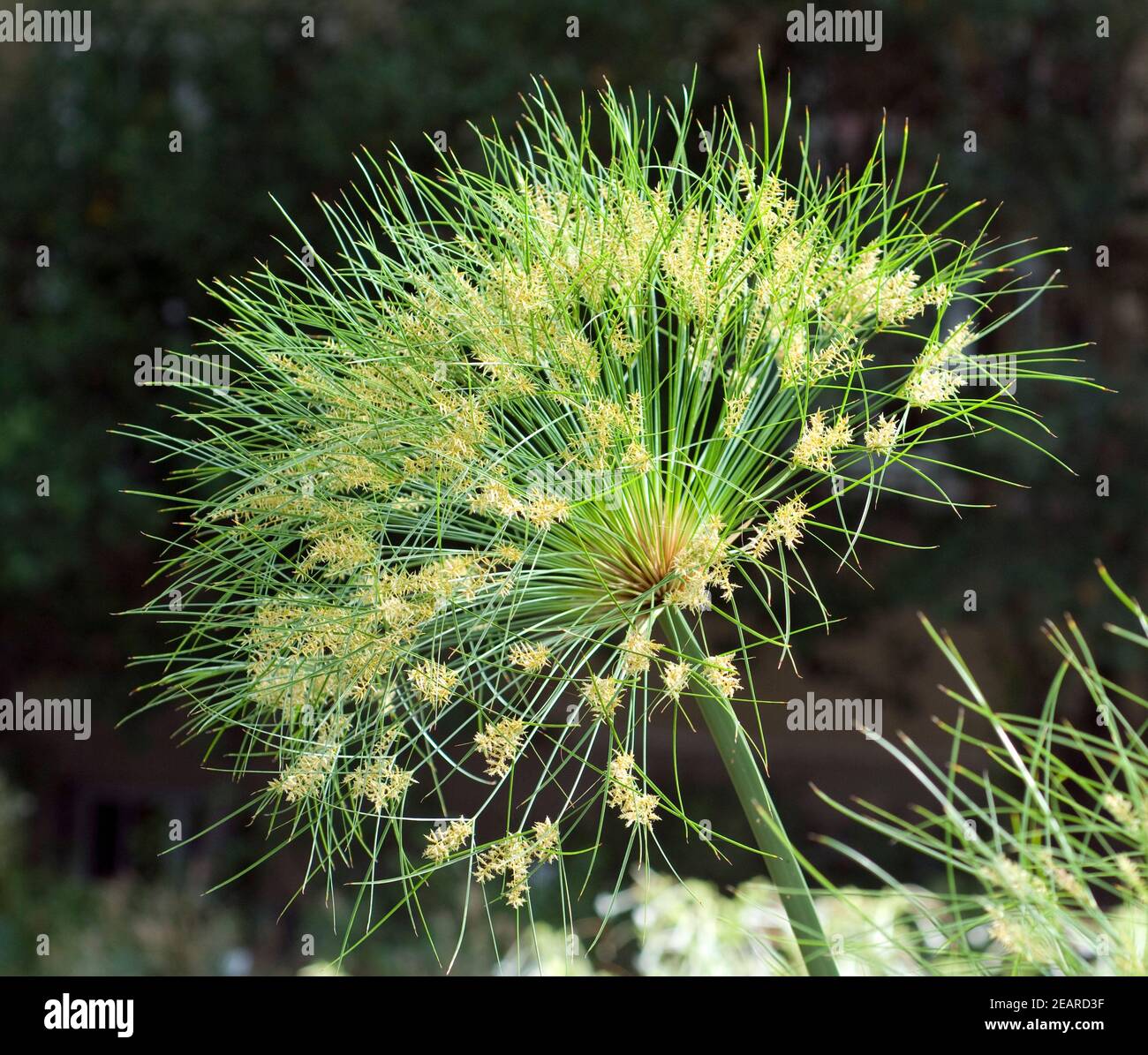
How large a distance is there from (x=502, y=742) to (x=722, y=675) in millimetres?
114

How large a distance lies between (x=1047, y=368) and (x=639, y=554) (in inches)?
129

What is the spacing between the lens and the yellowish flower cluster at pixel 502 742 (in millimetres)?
521

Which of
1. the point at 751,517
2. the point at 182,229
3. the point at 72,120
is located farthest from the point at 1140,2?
the point at 751,517

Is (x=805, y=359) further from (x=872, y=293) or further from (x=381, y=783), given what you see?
(x=381, y=783)

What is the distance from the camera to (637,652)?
561 mm

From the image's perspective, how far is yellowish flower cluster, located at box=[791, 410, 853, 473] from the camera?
21.7 inches

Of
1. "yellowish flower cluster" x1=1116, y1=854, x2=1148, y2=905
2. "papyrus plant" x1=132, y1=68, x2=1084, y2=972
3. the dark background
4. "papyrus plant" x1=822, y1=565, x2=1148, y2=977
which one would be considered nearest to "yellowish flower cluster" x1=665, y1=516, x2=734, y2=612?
"papyrus plant" x1=132, y1=68, x2=1084, y2=972

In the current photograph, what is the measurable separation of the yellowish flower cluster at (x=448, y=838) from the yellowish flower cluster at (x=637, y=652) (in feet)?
0.36

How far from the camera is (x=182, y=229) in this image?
12.3 feet

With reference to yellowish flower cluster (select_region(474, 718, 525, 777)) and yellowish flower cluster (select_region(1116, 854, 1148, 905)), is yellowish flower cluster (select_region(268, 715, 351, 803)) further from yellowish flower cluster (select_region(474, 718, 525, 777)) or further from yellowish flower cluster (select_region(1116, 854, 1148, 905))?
yellowish flower cluster (select_region(1116, 854, 1148, 905))

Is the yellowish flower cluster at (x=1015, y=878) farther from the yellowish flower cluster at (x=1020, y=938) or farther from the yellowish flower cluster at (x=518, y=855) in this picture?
the yellowish flower cluster at (x=518, y=855)

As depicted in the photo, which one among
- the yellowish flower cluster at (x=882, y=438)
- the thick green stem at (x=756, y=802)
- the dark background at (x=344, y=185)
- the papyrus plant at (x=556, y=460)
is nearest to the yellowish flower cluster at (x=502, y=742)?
the papyrus plant at (x=556, y=460)

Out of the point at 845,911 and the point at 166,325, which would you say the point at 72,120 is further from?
the point at 845,911

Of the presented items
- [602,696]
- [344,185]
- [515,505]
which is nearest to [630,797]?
[602,696]
